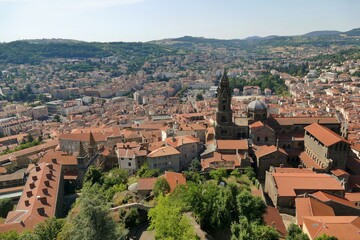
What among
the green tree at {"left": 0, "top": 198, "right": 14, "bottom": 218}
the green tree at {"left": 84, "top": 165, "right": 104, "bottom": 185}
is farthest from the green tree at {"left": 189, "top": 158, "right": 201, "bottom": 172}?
the green tree at {"left": 0, "top": 198, "right": 14, "bottom": 218}

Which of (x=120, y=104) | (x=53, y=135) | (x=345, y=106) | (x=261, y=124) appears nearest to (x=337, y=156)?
(x=261, y=124)

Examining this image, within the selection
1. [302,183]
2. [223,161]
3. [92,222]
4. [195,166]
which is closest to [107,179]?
[195,166]

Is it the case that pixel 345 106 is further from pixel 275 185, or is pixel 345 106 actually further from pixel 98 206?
pixel 98 206

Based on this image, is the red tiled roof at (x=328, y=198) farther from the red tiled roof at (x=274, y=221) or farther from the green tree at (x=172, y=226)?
the green tree at (x=172, y=226)

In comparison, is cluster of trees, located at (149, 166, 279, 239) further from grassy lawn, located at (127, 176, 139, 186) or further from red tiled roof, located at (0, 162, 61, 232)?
red tiled roof, located at (0, 162, 61, 232)

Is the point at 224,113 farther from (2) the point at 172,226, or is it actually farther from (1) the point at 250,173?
(2) the point at 172,226
